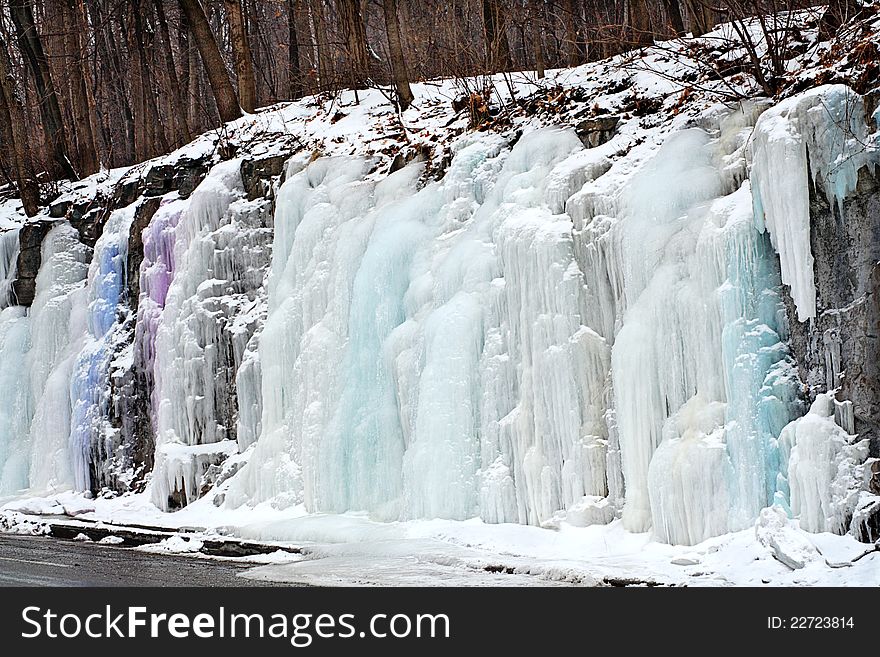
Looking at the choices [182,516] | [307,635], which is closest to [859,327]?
[307,635]

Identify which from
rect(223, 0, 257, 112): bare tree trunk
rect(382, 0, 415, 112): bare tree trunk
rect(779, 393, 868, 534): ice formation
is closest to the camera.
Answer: rect(779, 393, 868, 534): ice formation

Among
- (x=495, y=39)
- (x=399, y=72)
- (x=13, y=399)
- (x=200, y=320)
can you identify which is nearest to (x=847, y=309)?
(x=495, y=39)

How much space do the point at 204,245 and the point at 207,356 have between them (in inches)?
58.7

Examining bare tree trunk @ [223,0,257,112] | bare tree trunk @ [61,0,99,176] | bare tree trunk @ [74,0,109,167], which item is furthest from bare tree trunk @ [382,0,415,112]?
bare tree trunk @ [61,0,99,176]

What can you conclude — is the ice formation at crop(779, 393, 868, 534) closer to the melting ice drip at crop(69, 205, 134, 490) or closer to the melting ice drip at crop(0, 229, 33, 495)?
the melting ice drip at crop(69, 205, 134, 490)

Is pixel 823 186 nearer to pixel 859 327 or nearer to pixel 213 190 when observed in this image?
pixel 859 327

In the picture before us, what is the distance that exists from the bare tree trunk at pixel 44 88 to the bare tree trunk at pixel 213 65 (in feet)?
10.3

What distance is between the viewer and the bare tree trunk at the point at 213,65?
614 inches

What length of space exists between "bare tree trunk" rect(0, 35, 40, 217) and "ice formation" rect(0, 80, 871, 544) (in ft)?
8.49

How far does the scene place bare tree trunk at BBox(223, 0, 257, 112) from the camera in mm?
15727

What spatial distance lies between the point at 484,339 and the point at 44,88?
12331 millimetres

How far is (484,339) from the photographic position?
9.62 meters

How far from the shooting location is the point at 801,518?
23.0 feet

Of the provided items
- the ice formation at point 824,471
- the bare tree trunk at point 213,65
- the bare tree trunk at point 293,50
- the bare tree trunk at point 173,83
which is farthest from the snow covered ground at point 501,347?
the bare tree trunk at point 173,83
